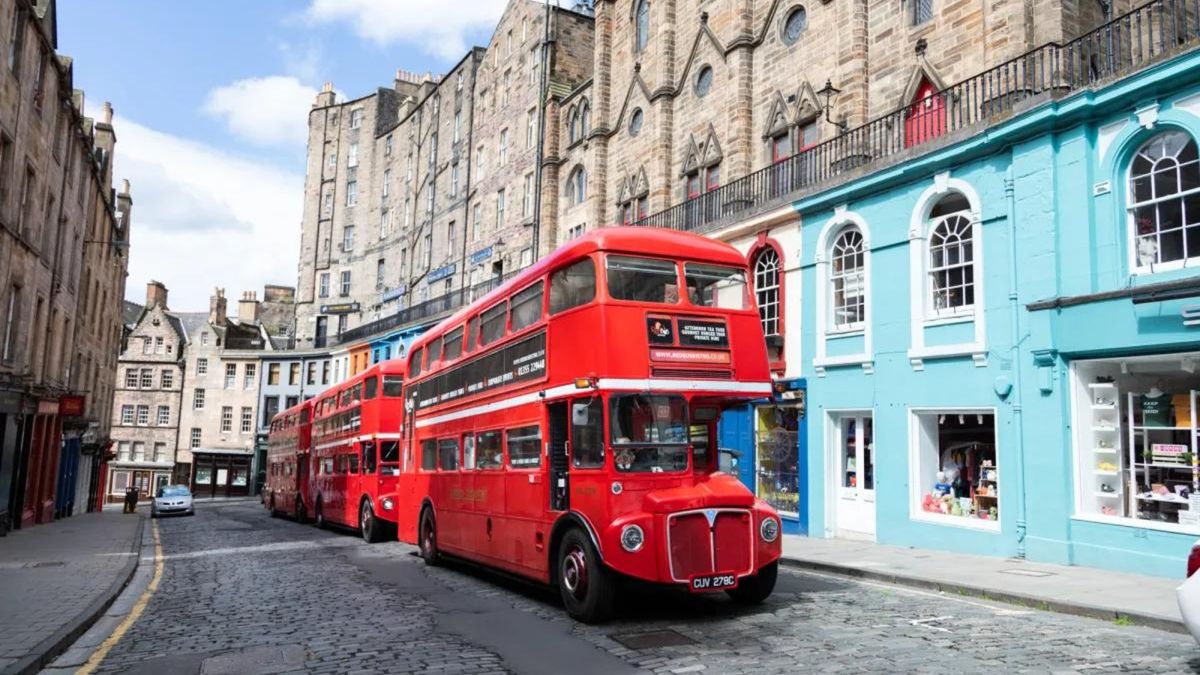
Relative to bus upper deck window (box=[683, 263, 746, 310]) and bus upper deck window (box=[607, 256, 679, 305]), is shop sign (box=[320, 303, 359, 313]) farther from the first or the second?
bus upper deck window (box=[607, 256, 679, 305])

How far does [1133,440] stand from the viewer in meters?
12.5

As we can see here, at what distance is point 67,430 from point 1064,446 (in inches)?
1219

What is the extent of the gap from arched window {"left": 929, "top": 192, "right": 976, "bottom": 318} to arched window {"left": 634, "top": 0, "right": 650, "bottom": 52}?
628 inches

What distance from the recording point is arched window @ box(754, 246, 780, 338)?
64.5ft

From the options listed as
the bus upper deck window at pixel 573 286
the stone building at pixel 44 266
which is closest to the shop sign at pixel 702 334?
the bus upper deck window at pixel 573 286

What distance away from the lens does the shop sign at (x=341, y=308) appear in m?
56.9

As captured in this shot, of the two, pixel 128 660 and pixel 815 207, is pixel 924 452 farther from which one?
pixel 128 660

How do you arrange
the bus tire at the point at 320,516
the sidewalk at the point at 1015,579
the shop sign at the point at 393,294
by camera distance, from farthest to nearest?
the shop sign at the point at 393,294
the bus tire at the point at 320,516
the sidewalk at the point at 1015,579

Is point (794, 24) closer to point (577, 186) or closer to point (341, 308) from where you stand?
point (577, 186)

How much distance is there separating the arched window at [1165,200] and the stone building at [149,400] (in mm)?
64429

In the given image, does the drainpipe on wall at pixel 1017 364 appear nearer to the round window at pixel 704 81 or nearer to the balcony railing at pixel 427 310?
the round window at pixel 704 81

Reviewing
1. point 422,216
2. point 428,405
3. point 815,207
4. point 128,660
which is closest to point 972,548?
point 815,207

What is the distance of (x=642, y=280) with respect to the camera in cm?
969

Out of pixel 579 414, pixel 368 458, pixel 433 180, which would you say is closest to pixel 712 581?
pixel 579 414
